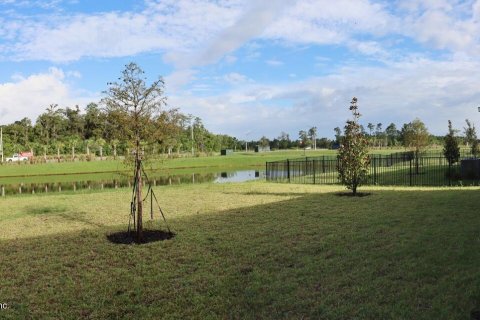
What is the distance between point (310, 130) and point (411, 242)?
90.0 m

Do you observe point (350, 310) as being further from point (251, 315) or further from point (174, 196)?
point (174, 196)

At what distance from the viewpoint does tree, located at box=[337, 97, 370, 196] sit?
1423 centimetres

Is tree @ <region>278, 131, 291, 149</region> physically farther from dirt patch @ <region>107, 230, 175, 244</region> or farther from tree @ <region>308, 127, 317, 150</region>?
dirt patch @ <region>107, 230, 175, 244</region>

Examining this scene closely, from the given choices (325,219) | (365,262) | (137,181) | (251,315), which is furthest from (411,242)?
(137,181)

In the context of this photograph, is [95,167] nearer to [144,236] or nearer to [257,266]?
[144,236]

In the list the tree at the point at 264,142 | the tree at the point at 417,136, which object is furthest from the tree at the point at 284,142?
the tree at the point at 417,136

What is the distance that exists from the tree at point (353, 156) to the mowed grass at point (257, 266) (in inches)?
125

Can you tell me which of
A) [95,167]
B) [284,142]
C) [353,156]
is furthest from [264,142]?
[353,156]

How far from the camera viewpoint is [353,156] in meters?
14.2

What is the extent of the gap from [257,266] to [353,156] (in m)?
8.94

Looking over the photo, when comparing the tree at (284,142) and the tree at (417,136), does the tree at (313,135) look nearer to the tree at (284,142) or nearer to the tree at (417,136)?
the tree at (284,142)

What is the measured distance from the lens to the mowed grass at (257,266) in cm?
464

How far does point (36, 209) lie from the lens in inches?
527

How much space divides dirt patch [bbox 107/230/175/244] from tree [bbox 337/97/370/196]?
7.57 metres
